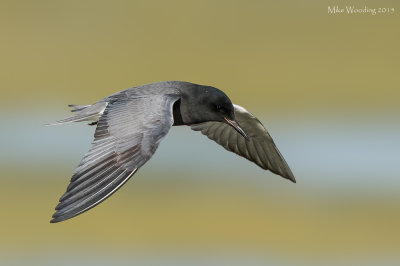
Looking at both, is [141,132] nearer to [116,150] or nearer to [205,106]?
[116,150]

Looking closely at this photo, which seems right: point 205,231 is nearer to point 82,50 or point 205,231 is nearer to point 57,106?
point 57,106

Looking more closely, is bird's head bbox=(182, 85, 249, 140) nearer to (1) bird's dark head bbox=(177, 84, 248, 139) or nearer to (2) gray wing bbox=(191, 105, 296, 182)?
(1) bird's dark head bbox=(177, 84, 248, 139)

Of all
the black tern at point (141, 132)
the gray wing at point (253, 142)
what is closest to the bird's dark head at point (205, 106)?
the black tern at point (141, 132)

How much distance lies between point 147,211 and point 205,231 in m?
0.90

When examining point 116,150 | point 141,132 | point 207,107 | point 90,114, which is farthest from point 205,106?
point 116,150

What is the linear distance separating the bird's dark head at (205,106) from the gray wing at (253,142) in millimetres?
480

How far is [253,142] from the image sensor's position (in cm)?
997

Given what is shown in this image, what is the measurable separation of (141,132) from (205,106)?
1.37 meters

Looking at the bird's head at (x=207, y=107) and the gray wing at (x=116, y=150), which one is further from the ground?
the bird's head at (x=207, y=107)

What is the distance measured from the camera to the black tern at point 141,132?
734 centimetres

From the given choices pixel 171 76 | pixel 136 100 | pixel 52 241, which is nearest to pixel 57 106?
pixel 171 76

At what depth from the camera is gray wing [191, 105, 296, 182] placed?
980 centimetres

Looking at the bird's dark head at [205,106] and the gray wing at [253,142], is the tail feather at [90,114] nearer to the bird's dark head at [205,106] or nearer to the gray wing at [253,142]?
the bird's dark head at [205,106]

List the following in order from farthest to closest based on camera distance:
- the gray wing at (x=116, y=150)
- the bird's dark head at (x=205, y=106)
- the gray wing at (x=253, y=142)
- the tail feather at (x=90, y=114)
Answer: the gray wing at (x=253, y=142) → the bird's dark head at (x=205, y=106) → the tail feather at (x=90, y=114) → the gray wing at (x=116, y=150)
